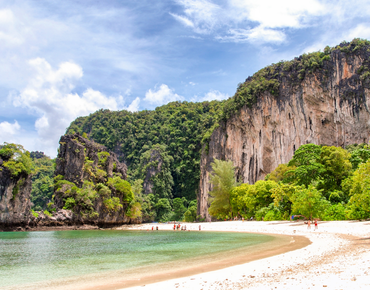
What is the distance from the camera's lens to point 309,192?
25328 mm

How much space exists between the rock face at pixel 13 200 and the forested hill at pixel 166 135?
49982 millimetres

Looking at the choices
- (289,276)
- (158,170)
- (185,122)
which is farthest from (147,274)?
(185,122)

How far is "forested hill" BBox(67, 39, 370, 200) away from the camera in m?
49.9

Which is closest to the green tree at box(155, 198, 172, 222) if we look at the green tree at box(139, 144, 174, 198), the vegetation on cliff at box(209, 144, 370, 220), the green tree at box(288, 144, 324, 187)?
the green tree at box(139, 144, 174, 198)

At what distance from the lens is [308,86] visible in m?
51.4

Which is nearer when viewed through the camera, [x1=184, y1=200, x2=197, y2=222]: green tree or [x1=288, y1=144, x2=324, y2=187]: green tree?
[x1=288, y1=144, x2=324, y2=187]: green tree

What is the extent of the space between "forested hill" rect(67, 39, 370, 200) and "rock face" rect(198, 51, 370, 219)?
1.35ft

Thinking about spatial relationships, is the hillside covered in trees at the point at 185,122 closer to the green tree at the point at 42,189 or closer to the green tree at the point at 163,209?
the green tree at the point at 163,209

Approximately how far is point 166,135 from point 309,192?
78.2 metres

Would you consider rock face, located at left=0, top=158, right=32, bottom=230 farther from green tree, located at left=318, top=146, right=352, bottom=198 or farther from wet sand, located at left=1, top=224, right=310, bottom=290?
green tree, located at left=318, top=146, right=352, bottom=198

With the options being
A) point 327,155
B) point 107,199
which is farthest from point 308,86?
point 107,199

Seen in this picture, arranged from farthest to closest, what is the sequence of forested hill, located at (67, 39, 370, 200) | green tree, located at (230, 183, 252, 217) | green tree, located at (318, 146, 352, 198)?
forested hill, located at (67, 39, 370, 200) → green tree, located at (230, 183, 252, 217) → green tree, located at (318, 146, 352, 198)

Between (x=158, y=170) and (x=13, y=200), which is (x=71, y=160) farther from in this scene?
(x=158, y=170)

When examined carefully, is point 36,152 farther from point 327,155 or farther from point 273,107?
point 327,155
